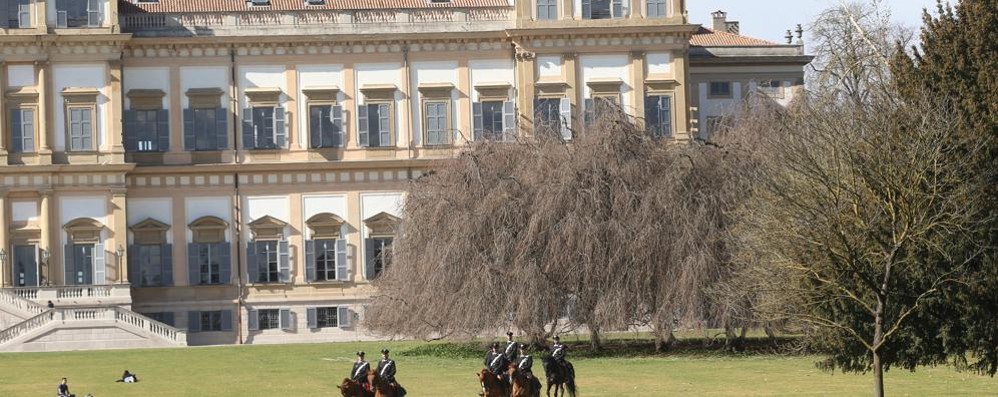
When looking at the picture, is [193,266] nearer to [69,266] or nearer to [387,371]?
[69,266]

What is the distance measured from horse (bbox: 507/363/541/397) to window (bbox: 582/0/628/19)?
1406 inches

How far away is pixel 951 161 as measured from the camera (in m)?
34.3

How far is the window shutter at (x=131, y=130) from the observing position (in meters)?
69.6

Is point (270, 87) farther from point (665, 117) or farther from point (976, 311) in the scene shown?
point (976, 311)

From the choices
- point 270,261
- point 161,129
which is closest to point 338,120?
point 270,261

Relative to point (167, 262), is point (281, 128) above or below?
above

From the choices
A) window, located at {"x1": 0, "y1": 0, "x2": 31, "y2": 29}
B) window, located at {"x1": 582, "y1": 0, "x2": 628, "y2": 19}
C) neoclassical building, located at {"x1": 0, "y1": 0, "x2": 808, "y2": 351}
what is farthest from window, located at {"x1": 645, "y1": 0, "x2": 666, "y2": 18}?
window, located at {"x1": 0, "y1": 0, "x2": 31, "y2": 29}

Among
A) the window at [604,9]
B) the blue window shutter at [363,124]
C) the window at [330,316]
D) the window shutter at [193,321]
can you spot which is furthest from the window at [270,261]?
the window at [604,9]

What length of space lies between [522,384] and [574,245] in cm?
1692

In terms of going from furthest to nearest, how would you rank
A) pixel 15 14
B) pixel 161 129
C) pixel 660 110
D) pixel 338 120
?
pixel 660 110, pixel 338 120, pixel 161 129, pixel 15 14

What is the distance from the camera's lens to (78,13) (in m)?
68.2

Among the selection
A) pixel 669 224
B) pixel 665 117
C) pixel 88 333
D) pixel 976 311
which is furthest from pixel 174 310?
pixel 976 311

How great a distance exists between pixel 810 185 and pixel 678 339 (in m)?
Answer: 23.3

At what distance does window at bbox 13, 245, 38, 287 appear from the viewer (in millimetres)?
68125
